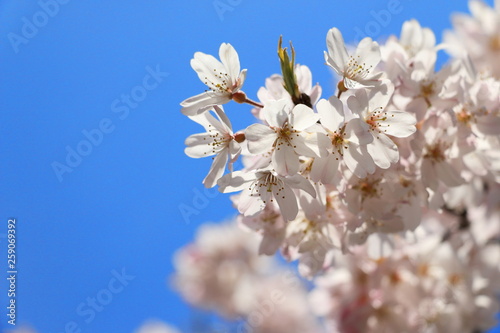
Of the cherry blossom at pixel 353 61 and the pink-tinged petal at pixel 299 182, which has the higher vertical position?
the cherry blossom at pixel 353 61

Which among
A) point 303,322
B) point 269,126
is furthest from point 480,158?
point 303,322

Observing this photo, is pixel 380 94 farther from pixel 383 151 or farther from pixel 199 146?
pixel 199 146

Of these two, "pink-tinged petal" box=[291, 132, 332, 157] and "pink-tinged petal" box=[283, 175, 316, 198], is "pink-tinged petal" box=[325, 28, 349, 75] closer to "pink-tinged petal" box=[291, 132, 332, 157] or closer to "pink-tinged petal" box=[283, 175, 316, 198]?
"pink-tinged petal" box=[291, 132, 332, 157]

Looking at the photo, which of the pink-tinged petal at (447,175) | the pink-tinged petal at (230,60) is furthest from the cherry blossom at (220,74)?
the pink-tinged petal at (447,175)

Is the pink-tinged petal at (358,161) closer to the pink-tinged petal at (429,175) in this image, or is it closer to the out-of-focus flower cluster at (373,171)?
the out-of-focus flower cluster at (373,171)

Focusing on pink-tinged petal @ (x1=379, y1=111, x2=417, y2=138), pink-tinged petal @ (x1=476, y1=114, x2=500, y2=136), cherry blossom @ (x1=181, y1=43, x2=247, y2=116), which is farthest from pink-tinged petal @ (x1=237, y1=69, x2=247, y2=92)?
pink-tinged petal @ (x1=476, y1=114, x2=500, y2=136)

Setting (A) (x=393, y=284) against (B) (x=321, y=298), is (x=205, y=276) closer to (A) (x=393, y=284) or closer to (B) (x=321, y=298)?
(B) (x=321, y=298)
